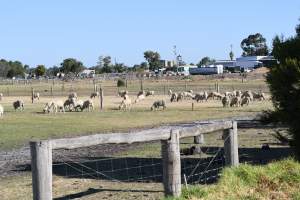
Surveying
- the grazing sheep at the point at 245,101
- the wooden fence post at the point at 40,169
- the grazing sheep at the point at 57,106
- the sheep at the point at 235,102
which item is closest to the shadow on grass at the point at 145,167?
the wooden fence post at the point at 40,169

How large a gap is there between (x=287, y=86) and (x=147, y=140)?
3910mm

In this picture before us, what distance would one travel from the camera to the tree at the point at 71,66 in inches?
7527

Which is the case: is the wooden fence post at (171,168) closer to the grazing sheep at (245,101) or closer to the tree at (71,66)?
the grazing sheep at (245,101)

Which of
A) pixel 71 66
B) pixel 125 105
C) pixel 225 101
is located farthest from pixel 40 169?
pixel 71 66

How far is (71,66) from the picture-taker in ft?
630

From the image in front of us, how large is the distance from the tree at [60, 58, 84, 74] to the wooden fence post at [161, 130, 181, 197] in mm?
182002

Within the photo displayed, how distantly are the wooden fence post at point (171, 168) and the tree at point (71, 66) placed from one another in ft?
597

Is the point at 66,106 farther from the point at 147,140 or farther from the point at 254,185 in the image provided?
the point at 147,140

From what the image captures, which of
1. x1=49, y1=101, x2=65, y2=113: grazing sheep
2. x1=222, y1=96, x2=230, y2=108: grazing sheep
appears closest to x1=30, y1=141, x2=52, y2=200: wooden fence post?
x1=49, y1=101, x2=65, y2=113: grazing sheep

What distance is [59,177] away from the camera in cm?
1574

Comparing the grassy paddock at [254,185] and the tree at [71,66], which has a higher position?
the tree at [71,66]

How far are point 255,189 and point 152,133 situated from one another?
78.6 inches

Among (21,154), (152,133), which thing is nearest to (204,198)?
(152,133)

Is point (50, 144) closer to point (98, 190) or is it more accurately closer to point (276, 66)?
point (98, 190)
